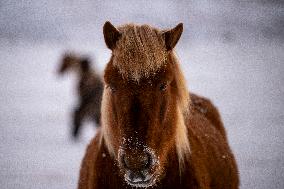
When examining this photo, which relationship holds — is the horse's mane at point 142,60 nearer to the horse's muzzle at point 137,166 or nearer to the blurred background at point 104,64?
the horse's muzzle at point 137,166

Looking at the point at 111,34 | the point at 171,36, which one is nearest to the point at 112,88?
the point at 111,34

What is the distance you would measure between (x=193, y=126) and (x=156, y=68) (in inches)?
37.6

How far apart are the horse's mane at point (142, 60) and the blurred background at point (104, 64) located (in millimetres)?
3184

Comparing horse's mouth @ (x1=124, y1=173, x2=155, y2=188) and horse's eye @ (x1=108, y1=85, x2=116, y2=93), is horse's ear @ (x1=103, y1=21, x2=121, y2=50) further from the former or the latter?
horse's mouth @ (x1=124, y1=173, x2=155, y2=188)

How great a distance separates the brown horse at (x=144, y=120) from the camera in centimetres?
242

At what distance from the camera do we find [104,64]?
14.3 m

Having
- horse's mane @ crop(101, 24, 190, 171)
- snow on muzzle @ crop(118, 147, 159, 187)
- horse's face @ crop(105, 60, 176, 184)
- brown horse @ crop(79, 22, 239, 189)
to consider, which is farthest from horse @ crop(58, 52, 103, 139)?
snow on muzzle @ crop(118, 147, 159, 187)

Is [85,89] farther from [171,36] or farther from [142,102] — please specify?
[142,102]

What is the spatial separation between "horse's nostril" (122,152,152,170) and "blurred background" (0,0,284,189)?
138 inches

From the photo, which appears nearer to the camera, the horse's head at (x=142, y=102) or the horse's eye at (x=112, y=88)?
the horse's head at (x=142, y=102)

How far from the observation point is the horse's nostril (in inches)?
91.1

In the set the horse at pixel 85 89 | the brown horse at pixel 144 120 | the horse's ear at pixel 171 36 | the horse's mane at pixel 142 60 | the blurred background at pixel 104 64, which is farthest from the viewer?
the horse at pixel 85 89

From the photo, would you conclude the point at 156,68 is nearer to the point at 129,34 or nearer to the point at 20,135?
the point at 129,34

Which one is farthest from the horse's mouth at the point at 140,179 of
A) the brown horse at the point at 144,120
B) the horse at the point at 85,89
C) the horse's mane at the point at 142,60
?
the horse at the point at 85,89
